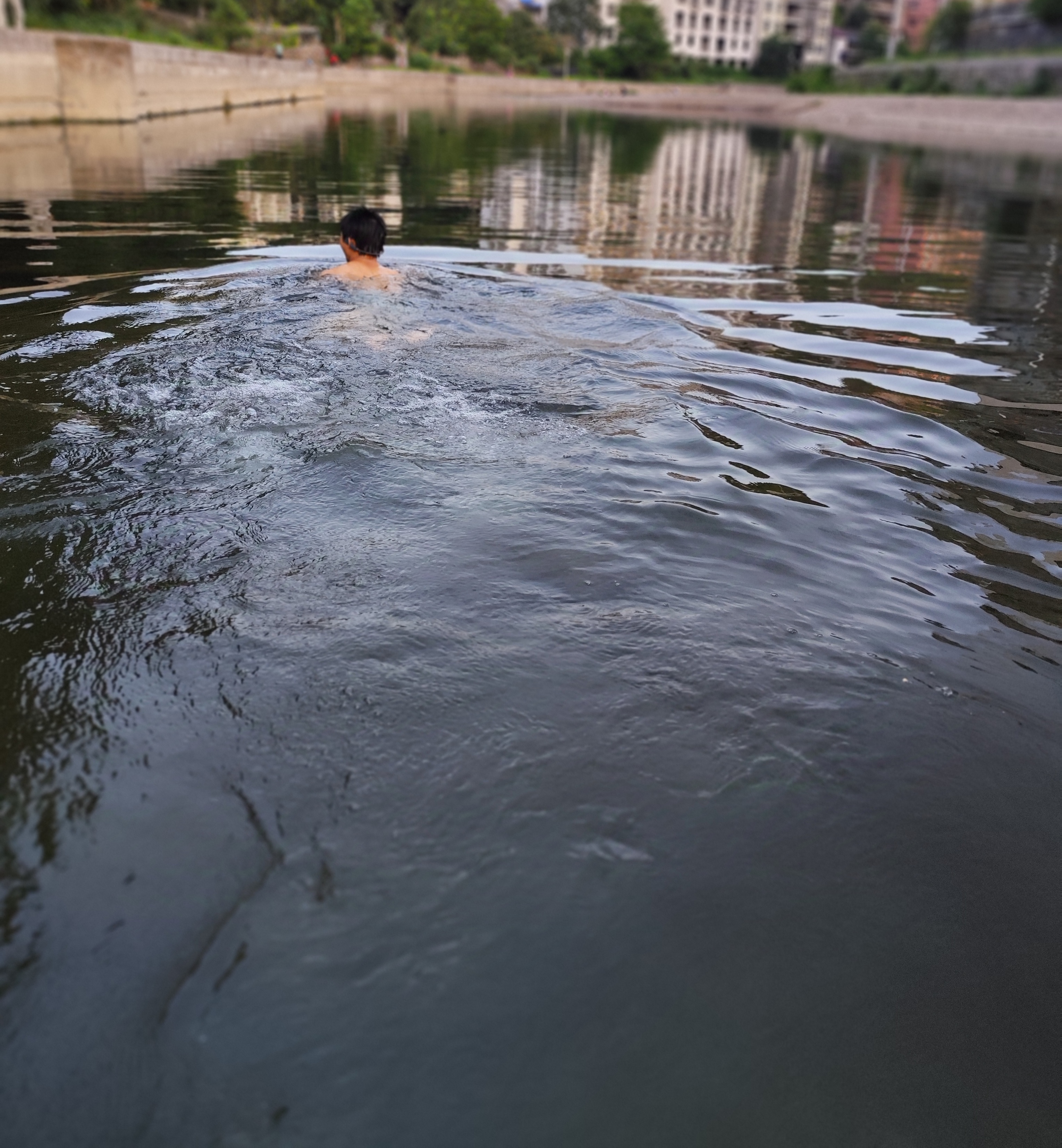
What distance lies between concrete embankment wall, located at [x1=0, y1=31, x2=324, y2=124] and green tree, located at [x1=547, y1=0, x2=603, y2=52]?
101 meters

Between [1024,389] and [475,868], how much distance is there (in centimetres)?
582

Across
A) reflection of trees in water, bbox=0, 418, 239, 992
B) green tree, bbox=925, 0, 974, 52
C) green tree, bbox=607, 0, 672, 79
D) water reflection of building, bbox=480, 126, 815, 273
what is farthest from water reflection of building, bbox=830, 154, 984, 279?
green tree, bbox=607, 0, 672, 79

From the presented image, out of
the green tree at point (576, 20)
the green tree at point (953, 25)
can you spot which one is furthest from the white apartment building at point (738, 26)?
the green tree at point (953, 25)

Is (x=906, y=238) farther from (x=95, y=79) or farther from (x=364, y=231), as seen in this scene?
(x=95, y=79)

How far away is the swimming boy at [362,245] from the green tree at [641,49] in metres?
109

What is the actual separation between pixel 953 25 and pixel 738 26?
58.6 meters

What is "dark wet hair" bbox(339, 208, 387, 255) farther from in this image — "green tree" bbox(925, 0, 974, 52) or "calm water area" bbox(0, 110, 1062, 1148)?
"green tree" bbox(925, 0, 974, 52)

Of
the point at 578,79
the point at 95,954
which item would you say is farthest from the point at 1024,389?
the point at 578,79

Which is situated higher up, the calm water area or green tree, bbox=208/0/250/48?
green tree, bbox=208/0/250/48

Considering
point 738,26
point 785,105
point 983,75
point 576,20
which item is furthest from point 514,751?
point 738,26

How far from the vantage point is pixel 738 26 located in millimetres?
125562

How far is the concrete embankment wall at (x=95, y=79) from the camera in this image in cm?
2006

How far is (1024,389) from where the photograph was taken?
20.9 ft

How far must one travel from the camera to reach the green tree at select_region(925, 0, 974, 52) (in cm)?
7488
